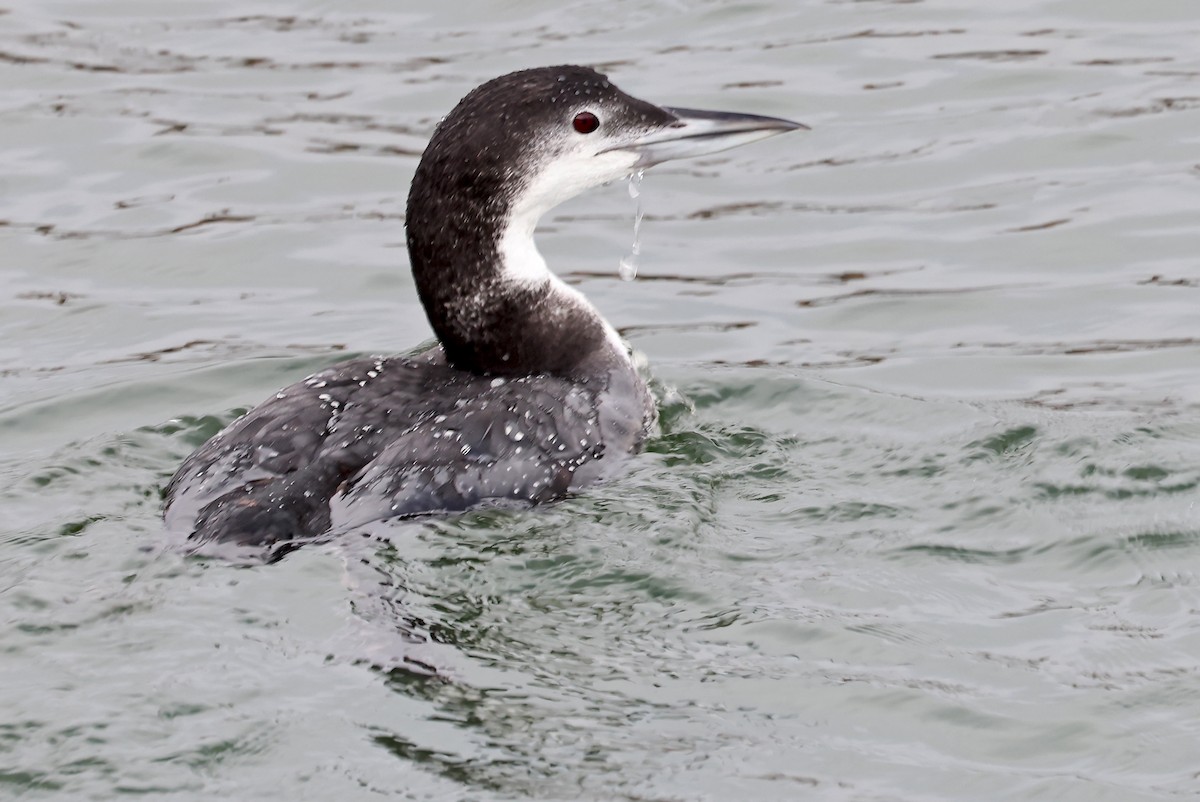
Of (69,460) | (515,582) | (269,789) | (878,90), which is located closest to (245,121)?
(878,90)

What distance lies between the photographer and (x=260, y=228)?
27.9 feet

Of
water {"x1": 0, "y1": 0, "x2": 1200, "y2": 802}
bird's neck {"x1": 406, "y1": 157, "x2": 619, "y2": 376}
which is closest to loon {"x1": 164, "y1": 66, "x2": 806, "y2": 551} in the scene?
bird's neck {"x1": 406, "y1": 157, "x2": 619, "y2": 376}

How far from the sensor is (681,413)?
6.54 m

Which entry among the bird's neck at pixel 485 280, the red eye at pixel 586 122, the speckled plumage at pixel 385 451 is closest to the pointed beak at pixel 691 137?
the red eye at pixel 586 122

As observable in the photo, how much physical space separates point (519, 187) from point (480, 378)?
581mm

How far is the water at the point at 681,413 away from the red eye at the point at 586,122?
989 mm

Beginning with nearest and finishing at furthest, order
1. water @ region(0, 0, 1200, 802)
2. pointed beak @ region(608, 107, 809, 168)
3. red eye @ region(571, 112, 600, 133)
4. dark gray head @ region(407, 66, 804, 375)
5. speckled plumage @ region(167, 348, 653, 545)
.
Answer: water @ region(0, 0, 1200, 802) → speckled plumage @ region(167, 348, 653, 545) → dark gray head @ region(407, 66, 804, 375) → red eye @ region(571, 112, 600, 133) → pointed beak @ region(608, 107, 809, 168)

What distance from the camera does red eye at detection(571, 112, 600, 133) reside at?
20.0 feet

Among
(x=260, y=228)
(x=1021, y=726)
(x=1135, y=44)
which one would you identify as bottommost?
(x=1021, y=726)

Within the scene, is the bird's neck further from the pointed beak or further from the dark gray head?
the pointed beak

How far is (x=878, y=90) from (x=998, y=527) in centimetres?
435

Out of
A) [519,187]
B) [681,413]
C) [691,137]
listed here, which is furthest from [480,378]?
[691,137]

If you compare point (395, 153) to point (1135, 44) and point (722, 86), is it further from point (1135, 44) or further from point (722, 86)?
point (1135, 44)

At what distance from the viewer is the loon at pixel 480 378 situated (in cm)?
532
